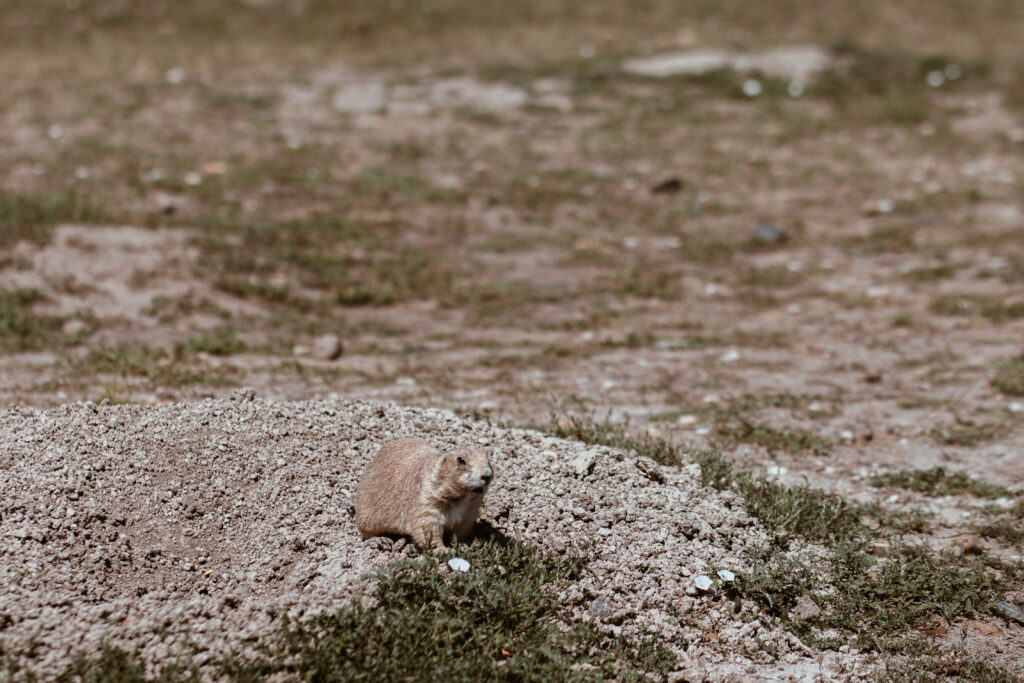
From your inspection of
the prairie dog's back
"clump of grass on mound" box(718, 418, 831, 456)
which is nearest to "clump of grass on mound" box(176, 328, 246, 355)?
the prairie dog's back

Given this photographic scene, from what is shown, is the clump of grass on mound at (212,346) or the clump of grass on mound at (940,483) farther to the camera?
the clump of grass on mound at (212,346)

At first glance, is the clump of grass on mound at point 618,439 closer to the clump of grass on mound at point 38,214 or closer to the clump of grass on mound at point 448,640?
the clump of grass on mound at point 448,640

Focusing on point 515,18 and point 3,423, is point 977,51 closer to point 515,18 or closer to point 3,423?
point 515,18

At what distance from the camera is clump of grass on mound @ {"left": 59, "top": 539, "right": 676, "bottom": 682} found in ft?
12.5

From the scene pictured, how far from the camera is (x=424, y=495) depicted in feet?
14.0

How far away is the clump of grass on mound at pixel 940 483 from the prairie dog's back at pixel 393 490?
124 inches

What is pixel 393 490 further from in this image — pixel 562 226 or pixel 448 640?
pixel 562 226

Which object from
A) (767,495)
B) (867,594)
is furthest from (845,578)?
(767,495)

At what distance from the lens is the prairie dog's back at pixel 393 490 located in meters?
4.30

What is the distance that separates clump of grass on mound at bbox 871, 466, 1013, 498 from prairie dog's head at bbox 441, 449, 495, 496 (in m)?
3.04

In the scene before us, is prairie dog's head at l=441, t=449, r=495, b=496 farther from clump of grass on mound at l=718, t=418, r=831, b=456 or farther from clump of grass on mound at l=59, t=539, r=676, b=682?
clump of grass on mound at l=718, t=418, r=831, b=456

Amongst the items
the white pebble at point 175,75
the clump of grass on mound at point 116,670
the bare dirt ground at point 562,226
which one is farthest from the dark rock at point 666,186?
the clump of grass on mound at point 116,670

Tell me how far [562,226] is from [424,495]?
7.46m

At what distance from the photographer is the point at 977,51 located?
16.7 metres
